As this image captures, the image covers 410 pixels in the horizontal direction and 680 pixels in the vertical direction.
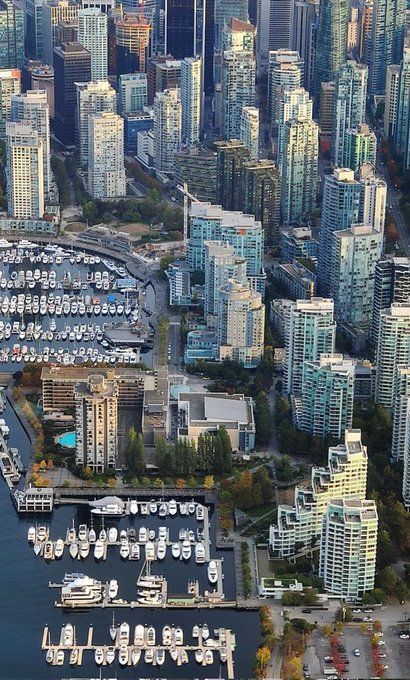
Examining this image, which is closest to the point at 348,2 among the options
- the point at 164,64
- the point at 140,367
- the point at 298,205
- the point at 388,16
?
the point at 388,16

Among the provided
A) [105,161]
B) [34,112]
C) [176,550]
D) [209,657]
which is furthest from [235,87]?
[209,657]

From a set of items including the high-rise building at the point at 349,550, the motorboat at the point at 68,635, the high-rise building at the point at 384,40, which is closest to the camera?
the motorboat at the point at 68,635

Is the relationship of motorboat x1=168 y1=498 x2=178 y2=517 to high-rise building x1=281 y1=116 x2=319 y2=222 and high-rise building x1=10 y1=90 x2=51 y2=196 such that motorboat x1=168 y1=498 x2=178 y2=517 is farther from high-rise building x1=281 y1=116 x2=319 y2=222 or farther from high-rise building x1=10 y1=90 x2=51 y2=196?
high-rise building x1=10 y1=90 x2=51 y2=196

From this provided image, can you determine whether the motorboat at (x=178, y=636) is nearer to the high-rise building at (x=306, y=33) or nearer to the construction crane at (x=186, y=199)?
the construction crane at (x=186, y=199)

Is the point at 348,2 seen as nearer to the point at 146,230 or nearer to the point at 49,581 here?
the point at 146,230

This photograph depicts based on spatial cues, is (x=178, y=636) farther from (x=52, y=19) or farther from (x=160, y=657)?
(x=52, y=19)

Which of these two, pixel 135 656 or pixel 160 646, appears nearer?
pixel 135 656

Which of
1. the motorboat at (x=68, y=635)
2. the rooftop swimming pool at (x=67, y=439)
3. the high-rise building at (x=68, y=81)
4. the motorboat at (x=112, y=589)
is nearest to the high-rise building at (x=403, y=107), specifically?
the high-rise building at (x=68, y=81)
